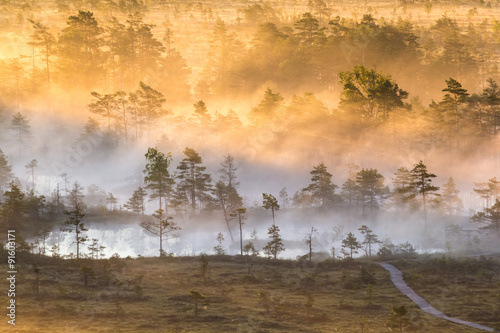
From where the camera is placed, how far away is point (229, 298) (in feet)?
129

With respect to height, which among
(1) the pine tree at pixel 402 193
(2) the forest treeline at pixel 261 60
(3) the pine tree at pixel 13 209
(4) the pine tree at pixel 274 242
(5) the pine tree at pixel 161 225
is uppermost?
(2) the forest treeline at pixel 261 60

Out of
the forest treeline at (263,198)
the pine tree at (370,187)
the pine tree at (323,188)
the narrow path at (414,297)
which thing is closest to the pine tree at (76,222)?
the forest treeline at (263,198)

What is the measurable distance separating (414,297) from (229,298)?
1446cm

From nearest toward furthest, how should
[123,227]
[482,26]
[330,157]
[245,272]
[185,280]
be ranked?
[185,280] → [245,272] → [123,227] → [330,157] → [482,26]

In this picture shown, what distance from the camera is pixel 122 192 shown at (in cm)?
9494

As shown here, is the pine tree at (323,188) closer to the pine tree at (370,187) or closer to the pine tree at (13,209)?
the pine tree at (370,187)

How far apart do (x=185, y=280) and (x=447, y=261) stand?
88.3ft

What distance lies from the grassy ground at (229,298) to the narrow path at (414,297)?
2.44ft

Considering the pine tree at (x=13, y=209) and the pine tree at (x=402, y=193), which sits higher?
the pine tree at (x=402, y=193)

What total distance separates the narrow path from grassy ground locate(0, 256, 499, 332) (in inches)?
29.3

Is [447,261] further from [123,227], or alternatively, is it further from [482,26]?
[482,26]

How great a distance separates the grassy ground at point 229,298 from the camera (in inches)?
1254

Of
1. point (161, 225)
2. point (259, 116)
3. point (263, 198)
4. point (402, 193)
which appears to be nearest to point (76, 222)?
point (161, 225)

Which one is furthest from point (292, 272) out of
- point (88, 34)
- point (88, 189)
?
point (88, 34)
